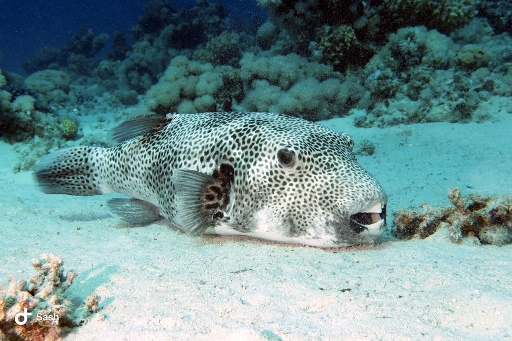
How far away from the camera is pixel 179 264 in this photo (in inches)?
132

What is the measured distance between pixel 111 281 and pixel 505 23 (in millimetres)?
15844

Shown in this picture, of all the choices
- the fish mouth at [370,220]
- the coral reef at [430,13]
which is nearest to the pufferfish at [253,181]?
the fish mouth at [370,220]

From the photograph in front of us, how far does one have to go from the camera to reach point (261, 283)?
287 cm

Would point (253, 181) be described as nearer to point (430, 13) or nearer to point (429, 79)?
point (429, 79)

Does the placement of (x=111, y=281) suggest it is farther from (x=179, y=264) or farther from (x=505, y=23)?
(x=505, y=23)

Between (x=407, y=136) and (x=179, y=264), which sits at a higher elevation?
(x=407, y=136)

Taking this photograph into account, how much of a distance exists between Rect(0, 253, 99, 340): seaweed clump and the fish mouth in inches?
85.4

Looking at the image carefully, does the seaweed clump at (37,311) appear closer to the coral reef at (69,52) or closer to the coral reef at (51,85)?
the coral reef at (51,85)

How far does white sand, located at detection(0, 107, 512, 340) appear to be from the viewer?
2203 mm

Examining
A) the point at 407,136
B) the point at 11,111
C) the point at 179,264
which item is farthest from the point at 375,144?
the point at 11,111

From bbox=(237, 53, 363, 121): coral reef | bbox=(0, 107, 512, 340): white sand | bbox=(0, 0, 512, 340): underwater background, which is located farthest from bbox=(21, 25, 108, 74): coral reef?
bbox=(0, 107, 512, 340): white sand

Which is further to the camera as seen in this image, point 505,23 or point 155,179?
point 505,23

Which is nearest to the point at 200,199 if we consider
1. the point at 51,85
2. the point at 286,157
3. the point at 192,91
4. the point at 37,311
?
the point at 286,157

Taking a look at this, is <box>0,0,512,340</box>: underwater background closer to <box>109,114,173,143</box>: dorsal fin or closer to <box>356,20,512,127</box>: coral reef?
<box>356,20,512,127</box>: coral reef
